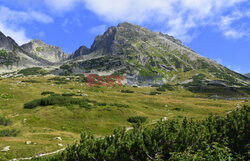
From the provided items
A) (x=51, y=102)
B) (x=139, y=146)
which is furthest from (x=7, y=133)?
(x=139, y=146)

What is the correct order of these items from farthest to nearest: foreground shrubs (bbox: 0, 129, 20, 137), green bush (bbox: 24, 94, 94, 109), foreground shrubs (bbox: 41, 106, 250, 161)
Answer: green bush (bbox: 24, 94, 94, 109), foreground shrubs (bbox: 0, 129, 20, 137), foreground shrubs (bbox: 41, 106, 250, 161)

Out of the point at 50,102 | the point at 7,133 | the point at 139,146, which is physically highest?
the point at 139,146

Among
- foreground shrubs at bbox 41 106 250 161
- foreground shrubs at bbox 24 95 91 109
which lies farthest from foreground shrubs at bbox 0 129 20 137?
foreground shrubs at bbox 24 95 91 109

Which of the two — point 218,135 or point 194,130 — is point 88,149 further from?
point 218,135

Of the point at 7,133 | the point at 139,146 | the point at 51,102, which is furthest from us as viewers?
the point at 51,102

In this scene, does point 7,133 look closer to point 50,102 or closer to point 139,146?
point 50,102

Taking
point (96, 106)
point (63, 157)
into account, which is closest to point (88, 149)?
point (63, 157)

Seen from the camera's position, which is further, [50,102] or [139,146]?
[50,102]

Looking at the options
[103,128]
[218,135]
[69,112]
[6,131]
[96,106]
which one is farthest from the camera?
[96,106]

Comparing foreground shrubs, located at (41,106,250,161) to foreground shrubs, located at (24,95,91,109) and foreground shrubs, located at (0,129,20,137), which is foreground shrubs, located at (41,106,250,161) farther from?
foreground shrubs, located at (24,95,91,109)

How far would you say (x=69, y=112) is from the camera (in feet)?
159

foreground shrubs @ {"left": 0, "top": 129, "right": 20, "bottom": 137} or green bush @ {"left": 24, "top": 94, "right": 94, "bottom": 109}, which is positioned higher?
green bush @ {"left": 24, "top": 94, "right": 94, "bottom": 109}

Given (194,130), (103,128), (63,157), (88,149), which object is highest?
(194,130)

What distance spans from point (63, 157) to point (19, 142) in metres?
15.3
